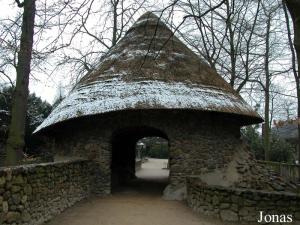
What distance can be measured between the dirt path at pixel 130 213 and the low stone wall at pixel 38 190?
0.35 metres

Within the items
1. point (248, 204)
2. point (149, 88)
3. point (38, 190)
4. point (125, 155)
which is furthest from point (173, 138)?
point (125, 155)

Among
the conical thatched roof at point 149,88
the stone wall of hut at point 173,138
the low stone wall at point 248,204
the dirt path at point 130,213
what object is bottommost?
the dirt path at point 130,213

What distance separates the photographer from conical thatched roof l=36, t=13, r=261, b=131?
38.6 ft

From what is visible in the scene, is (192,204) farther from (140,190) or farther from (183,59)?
(183,59)

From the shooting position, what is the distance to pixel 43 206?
8.04 meters

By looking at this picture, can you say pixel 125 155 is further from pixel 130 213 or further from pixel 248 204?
pixel 248 204

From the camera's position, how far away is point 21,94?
10008 mm

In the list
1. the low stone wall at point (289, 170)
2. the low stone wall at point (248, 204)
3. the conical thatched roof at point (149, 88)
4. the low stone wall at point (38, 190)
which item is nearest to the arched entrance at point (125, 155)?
the conical thatched roof at point (149, 88)

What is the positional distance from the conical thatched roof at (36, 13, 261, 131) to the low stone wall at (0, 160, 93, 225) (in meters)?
2.06

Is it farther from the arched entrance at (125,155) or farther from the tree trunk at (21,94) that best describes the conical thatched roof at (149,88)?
the arched entrance at (125,155)

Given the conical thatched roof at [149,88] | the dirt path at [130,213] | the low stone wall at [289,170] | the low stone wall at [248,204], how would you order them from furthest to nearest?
1. the low stone wall at [289,170]
2. the conical thatched roof at [149,88]
3. the dirt path at [130,213]
4. the low stone wall at [248,204]

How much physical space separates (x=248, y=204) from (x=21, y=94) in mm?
5824

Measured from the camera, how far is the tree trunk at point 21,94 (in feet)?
31.7

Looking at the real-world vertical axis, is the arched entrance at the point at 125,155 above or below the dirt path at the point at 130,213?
above
